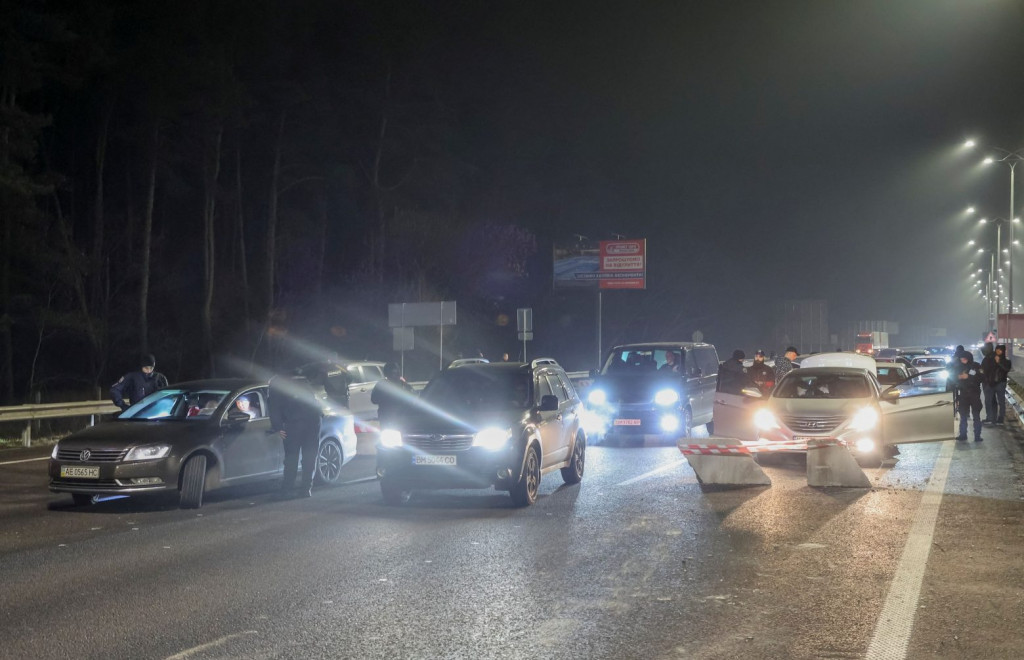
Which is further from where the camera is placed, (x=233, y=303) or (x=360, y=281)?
(x=360, y=281)

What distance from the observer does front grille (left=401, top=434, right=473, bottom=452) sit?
1234 centimetres

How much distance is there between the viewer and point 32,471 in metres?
16.8

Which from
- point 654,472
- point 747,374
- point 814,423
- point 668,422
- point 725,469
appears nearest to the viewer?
point 725,469

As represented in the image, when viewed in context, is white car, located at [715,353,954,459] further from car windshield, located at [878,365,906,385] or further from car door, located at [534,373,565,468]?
car windshield, located at [878,365,906,385]

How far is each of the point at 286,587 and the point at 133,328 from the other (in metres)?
39.8

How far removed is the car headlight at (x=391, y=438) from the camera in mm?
12617

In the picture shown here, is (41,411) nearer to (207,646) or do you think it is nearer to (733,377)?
(733,377)

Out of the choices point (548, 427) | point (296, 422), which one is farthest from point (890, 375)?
point (296, 422)

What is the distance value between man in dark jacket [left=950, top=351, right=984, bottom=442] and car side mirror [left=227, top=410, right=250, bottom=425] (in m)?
13.5

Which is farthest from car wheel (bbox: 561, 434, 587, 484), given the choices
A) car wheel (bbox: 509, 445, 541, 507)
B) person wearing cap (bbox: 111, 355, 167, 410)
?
person wearing cap (bbox: 111, 355, 167, 410)

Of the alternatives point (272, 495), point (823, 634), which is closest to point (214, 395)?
point (272, 495)

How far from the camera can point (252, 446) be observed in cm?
1366

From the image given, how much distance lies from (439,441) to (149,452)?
319cm

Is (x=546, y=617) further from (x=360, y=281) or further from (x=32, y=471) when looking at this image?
(x=360, y=281)
